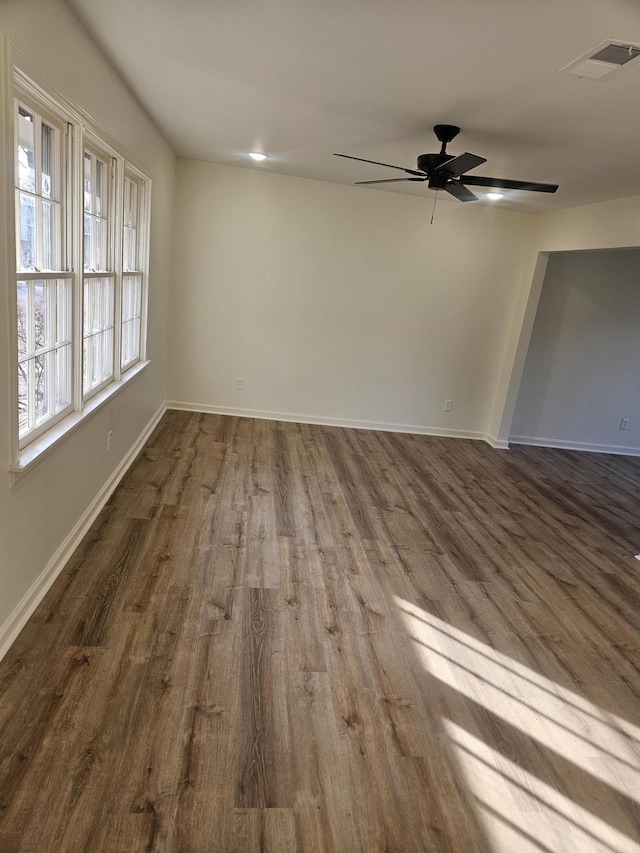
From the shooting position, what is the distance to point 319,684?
7.13ft

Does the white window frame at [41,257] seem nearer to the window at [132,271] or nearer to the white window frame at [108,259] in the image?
the white window frame at [108,259]

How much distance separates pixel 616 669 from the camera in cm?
252

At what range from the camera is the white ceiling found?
6.10ft

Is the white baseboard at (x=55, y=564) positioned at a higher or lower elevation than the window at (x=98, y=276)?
lower

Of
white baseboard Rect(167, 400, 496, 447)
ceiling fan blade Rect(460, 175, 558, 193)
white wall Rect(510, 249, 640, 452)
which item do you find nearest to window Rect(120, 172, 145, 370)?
white baseboard Rect(167, 400, 496, 447)

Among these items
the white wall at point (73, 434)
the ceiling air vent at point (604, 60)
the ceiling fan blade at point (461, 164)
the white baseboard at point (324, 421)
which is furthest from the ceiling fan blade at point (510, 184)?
the white baseboard at point (324, 421)

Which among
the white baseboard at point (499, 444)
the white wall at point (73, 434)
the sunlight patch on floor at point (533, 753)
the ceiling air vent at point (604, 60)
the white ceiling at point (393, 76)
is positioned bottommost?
the sunlight patch on floor at point (533, 753)

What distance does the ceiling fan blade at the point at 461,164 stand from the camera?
8.30 ft

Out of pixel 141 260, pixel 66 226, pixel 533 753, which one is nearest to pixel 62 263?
pixel 66 226

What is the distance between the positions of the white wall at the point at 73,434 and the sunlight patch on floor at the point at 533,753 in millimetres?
1829

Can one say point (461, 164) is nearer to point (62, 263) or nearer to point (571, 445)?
point (62, 263)

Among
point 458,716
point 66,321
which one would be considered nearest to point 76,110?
point 66,321

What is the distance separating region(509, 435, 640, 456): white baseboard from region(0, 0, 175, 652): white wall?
448 cm

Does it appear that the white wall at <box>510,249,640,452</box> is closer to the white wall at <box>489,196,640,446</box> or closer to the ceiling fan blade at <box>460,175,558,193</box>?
the white wall at <box>489,196,640,446</box>
